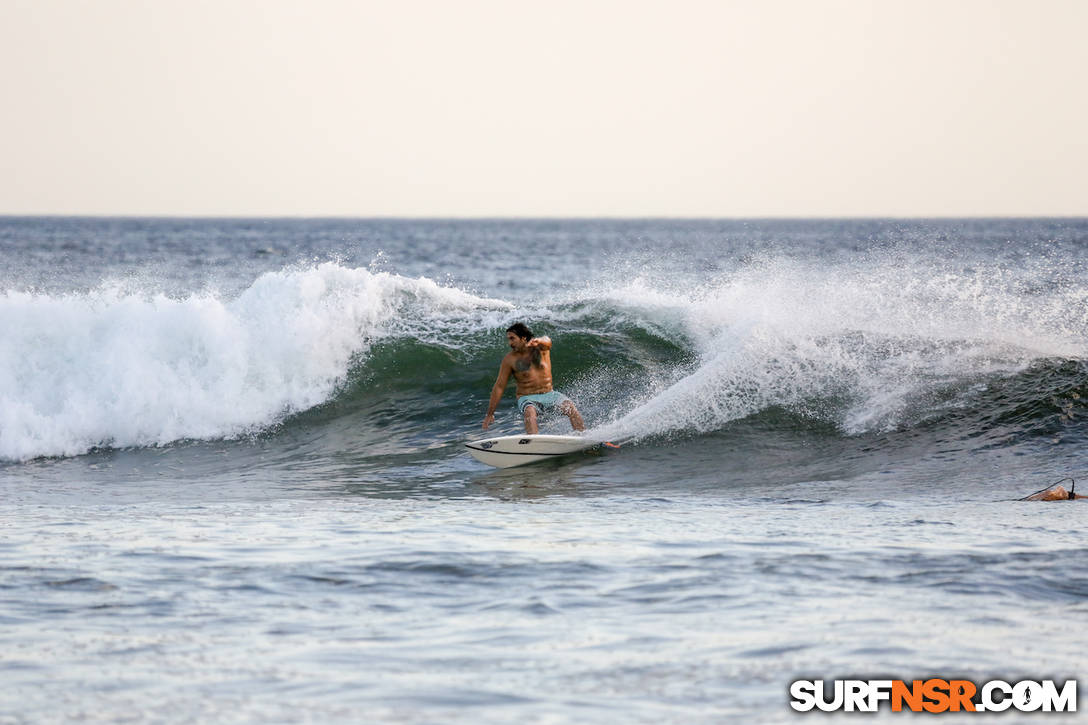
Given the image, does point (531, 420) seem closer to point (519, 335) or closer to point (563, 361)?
point (519, 335)

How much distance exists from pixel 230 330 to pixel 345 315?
5.48 feet

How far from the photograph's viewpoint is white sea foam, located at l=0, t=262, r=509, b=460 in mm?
14953

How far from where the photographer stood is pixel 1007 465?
11844 millimetres

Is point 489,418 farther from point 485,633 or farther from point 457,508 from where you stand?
point 485,633

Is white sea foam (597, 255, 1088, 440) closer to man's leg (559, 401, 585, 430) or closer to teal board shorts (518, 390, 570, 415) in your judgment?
man's leg (559, 401, 585, 430)

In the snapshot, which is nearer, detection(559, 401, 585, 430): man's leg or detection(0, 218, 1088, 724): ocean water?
detection(0, 218, 1088, 724): ocean water

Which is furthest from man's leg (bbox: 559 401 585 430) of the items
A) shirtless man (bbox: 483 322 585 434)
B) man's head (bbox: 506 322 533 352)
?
man's head (bbox: 506 322 533 352)

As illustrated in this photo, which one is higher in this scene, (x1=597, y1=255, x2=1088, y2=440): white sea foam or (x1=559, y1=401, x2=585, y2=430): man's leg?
(x1=597, y1=255, x2=1088, y2=440): white sea foam

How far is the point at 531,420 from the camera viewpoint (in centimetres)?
1274

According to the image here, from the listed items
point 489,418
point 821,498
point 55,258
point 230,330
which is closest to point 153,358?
point 230,330

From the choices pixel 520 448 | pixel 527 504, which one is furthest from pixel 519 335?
pixel 527 504

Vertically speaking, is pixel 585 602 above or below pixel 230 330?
below

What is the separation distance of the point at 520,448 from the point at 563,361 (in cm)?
498

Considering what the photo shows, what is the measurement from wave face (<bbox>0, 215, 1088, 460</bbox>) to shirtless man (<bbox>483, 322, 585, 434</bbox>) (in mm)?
818
